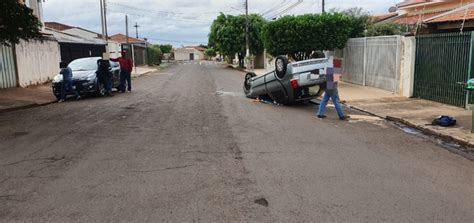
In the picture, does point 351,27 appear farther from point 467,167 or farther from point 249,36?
point 249,36

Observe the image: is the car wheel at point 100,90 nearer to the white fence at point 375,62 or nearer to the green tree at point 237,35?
the white fence at point 375,62

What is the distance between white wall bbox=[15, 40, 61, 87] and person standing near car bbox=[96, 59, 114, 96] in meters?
5.02

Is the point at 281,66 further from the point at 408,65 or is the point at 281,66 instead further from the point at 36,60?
the point at 36,60

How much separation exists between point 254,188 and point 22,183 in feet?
9.74

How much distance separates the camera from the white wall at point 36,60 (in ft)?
70.5

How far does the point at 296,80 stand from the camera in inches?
540

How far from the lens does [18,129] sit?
10562 millimetres

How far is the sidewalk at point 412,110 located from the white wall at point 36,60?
14.4 m

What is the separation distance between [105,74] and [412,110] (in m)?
11.7

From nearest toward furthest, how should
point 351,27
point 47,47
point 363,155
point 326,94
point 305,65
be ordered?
1. point 363,155
2. point 326,94
3. point 305,65
4. point 351,27
5. point 47,47

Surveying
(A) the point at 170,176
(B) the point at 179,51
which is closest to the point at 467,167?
(A) the point at 170,176

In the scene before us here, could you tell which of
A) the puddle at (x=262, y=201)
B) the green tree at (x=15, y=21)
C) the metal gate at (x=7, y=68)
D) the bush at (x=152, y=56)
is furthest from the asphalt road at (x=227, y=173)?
the bush at (x=152, y=56)

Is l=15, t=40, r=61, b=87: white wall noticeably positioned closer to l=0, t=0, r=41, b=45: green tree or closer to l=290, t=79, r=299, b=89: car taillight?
l=0, t=0, r=41, b=45: green tree

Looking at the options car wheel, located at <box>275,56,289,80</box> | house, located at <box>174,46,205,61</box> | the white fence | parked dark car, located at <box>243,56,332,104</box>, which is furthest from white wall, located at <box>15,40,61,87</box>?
house, located at <box>174,46,205,61</box>
